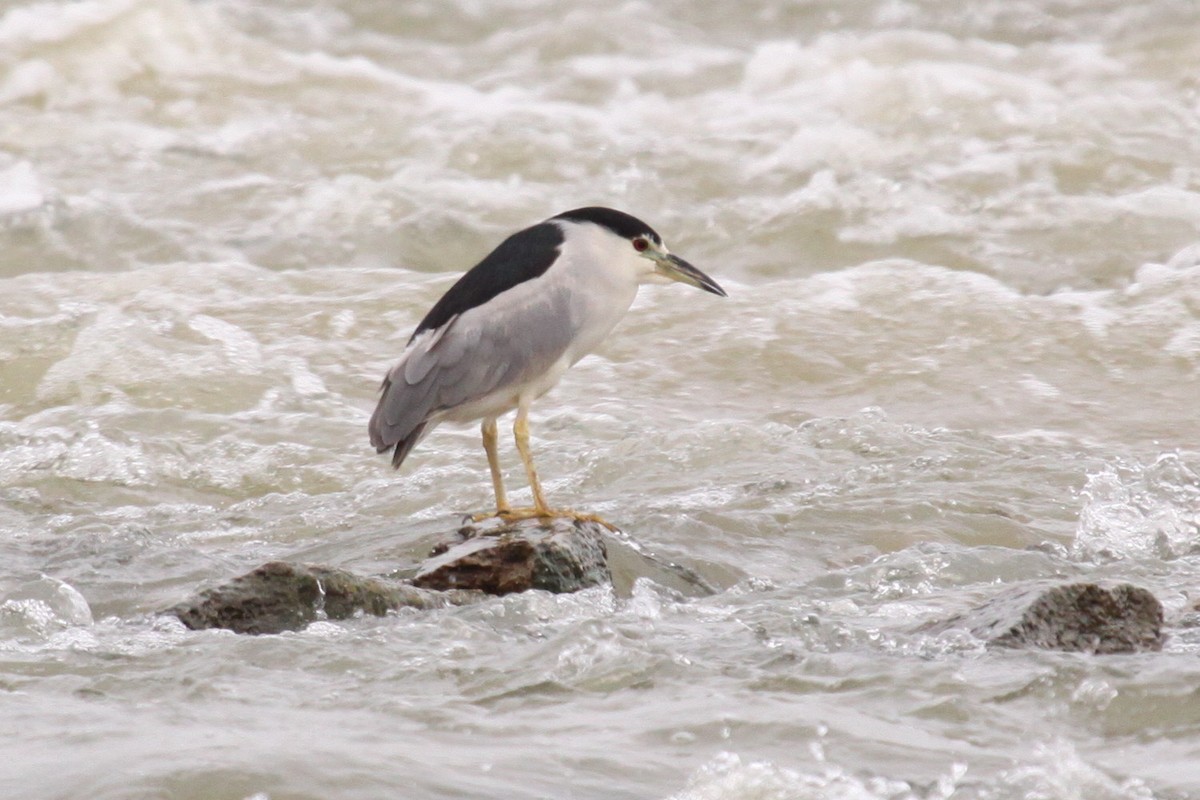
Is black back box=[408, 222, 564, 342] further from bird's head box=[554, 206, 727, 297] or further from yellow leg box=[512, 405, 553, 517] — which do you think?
yellow leg box=[512, 405, 553, 517]

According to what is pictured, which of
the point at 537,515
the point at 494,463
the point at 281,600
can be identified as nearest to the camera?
the point at 281,600

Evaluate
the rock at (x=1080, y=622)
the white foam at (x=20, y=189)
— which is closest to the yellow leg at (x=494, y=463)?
the rock at (x=1080, y=622)

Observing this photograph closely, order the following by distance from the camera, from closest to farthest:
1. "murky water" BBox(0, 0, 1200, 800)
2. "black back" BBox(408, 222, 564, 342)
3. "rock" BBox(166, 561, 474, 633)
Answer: "murky water" BBox(0, 0, 1200, 800) → "rock" BBox(166, 561, 474, 633) → "black back" BBox(408, 222, 564, 342)

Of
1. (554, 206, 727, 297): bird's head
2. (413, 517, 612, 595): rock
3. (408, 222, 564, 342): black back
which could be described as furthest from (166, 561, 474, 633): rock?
(554, 206, 727, 297): bird's head

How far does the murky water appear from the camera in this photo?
148 inches

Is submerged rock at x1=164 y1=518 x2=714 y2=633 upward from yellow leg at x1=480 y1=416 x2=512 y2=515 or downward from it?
downward

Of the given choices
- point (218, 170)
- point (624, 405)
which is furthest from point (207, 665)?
point (218, 170)

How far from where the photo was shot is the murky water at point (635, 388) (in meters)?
3.77

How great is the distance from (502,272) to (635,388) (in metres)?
2.54

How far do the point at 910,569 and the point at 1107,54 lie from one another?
10025mm

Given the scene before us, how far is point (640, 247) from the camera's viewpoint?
5.83 meters

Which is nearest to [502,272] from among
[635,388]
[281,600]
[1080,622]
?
[281,600]

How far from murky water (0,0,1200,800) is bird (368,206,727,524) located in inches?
14.8

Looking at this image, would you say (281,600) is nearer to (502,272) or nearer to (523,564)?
(523,564)
